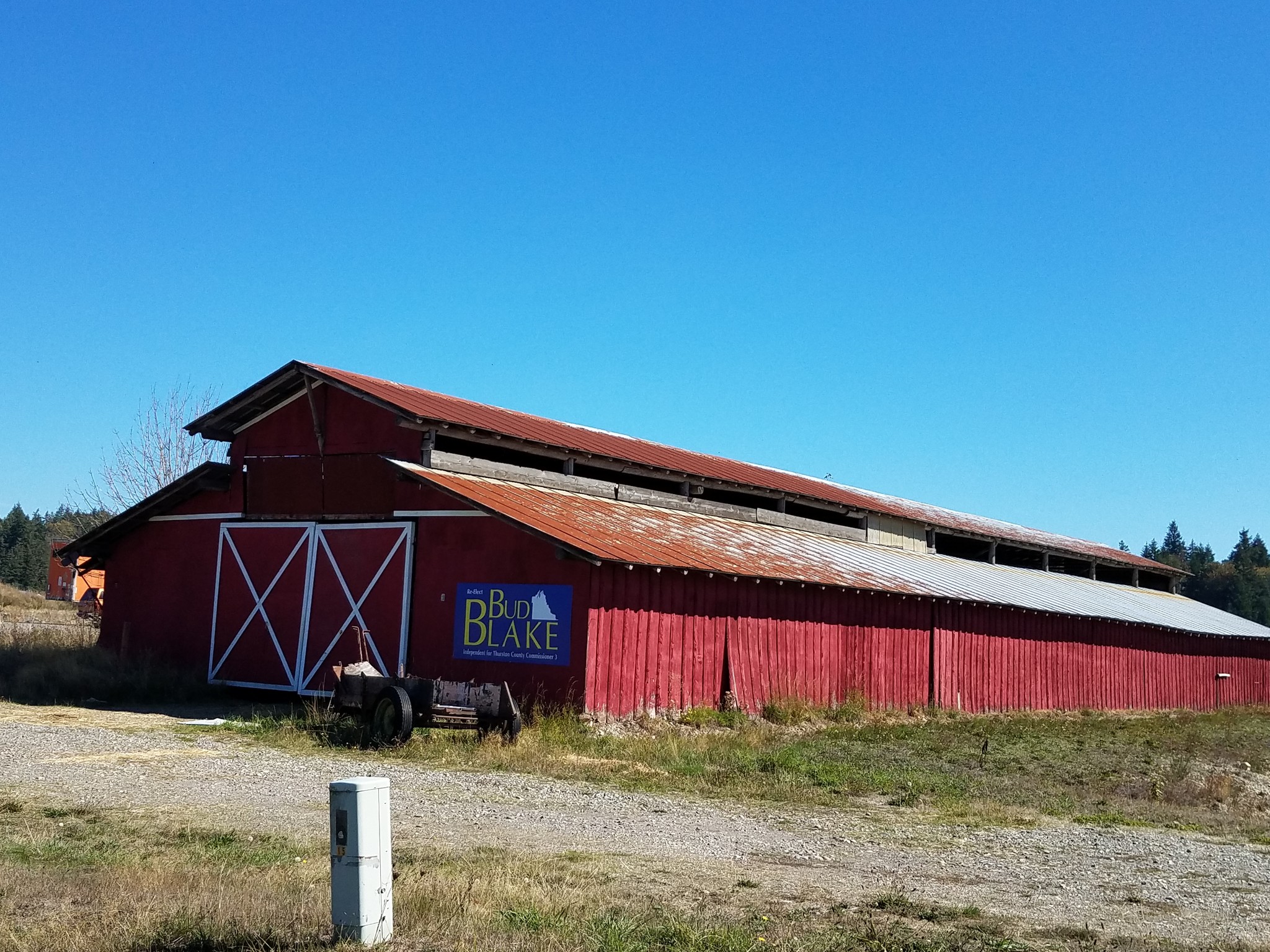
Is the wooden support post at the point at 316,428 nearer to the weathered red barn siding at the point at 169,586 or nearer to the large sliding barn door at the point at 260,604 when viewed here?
the large sliding barn door at the point at 260,604

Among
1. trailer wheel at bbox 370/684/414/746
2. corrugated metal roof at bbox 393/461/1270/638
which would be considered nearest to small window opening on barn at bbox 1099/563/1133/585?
corrugated metal roof at bbox 393/461/1270/638

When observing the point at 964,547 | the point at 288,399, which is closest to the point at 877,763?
the point at 288,399

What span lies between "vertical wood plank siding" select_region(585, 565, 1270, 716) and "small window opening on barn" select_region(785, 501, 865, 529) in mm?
5463

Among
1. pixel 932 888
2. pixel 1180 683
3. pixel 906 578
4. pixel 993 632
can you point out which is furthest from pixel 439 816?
pixel 1180 683

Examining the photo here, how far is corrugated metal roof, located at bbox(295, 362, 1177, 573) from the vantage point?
2316 cm

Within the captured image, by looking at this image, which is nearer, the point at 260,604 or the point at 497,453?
the point at 260,604

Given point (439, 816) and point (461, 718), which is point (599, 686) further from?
point (439, 816)

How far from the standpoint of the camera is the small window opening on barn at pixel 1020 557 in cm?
4053

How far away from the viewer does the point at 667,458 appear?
28953 millimetres

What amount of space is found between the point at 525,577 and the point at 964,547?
A: 23738 mm

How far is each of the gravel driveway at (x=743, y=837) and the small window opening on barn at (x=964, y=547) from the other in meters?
26.6

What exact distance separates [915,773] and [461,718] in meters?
6.17

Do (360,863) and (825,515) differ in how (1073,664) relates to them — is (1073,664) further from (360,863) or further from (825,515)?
(360,863)

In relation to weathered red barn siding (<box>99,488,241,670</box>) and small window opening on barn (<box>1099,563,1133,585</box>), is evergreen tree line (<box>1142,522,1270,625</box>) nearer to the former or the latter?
small window opening on barn (<box>1099,563,1133,585</box>)
